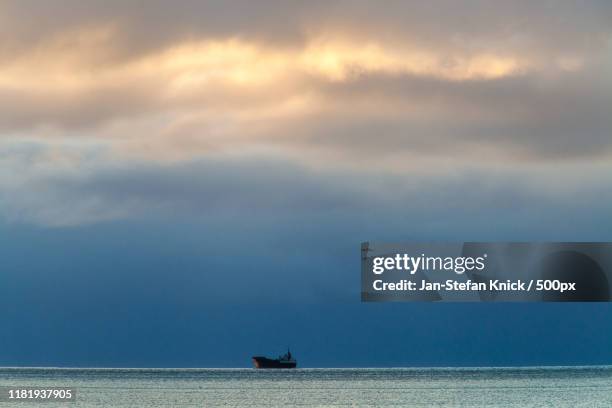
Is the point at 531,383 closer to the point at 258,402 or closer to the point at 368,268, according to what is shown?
the point at 258,402

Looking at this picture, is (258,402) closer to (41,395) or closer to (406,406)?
(406,406)

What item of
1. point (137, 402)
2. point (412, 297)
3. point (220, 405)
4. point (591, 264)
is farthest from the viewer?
Answer: point (137, 402)

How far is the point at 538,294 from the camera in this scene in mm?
55000

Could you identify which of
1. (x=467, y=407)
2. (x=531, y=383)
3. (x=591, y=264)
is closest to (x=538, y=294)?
(x=591, y=264)

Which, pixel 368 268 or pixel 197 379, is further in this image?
pixel 197 379

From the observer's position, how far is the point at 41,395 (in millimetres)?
124812

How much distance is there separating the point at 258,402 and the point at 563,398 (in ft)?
138

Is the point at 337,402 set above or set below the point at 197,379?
below

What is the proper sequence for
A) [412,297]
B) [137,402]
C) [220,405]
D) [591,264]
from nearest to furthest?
[412,297] < [591,264] < [220,405] < [137,402]

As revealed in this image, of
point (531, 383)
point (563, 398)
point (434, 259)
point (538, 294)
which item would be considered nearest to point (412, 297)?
point (434, 259)

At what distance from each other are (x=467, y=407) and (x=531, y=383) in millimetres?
61373

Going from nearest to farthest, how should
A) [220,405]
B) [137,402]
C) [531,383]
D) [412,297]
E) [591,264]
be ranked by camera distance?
[412,297], [591,264], [220,405], [137,402], [531,383]

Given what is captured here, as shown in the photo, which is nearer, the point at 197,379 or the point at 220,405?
the point at 220,405

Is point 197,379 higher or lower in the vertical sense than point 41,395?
higher
